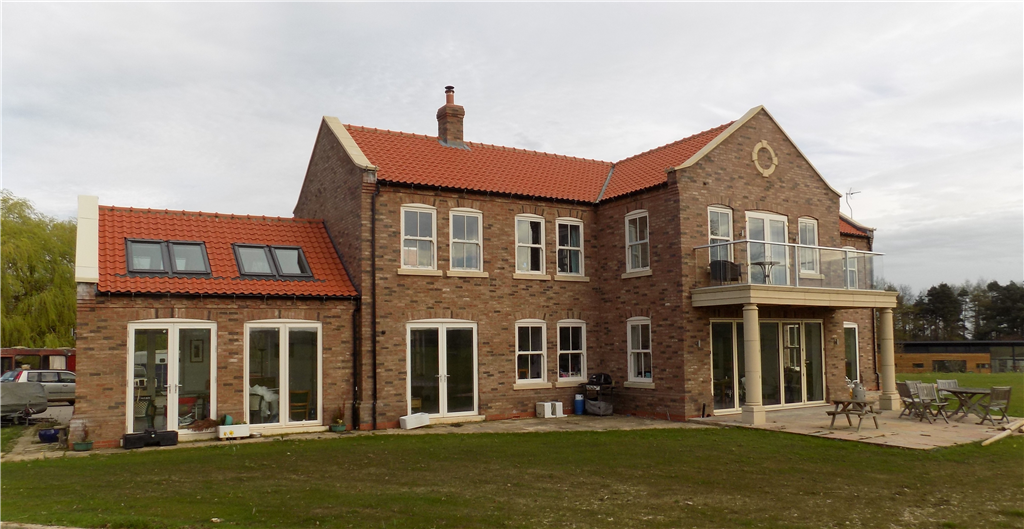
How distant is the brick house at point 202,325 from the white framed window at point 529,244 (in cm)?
474

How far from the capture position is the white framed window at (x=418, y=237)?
722 inches

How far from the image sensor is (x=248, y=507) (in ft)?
29.2

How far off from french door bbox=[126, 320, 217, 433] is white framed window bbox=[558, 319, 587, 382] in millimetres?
8984

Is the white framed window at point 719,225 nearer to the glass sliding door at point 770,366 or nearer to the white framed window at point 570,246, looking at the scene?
the glass sliding door at point 770,366

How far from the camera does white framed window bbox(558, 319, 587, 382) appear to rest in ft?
66.6

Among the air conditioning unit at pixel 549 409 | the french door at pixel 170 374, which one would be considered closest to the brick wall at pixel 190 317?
the french door at pixel 170 374

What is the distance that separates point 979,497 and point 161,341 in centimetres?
1469

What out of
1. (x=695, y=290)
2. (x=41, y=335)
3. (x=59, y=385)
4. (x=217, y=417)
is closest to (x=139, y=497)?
(x=217, y=417)

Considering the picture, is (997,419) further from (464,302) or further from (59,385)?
(59,385)

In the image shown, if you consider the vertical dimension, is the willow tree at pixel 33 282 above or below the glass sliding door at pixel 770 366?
above

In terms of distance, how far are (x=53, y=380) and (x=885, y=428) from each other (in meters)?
26.0

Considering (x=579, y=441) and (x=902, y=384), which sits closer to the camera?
(x=579, y=441)

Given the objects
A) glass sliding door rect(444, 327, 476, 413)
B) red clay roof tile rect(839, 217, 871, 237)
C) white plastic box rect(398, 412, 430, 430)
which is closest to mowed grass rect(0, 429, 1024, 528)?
white plastic box rect(398, 412, 430, 430)

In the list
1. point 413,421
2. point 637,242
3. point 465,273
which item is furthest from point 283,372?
point 637,242
